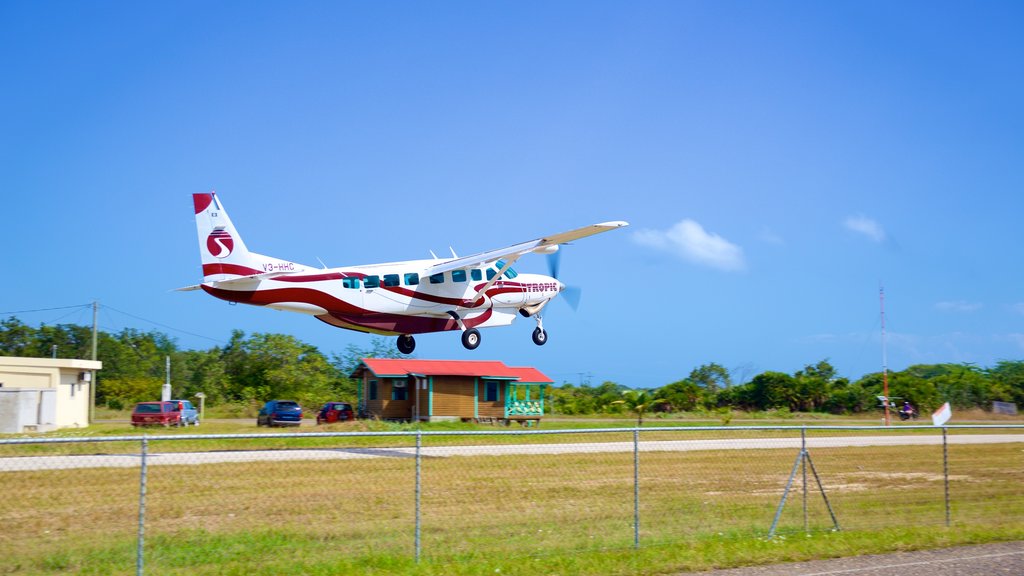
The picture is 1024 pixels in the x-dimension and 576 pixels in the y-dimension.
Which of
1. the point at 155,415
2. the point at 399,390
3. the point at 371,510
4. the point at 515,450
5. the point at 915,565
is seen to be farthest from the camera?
the point at 399,390

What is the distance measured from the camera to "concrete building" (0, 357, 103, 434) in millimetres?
41312

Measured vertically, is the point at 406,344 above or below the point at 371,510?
above

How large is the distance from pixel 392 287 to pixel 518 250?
4.83 metres

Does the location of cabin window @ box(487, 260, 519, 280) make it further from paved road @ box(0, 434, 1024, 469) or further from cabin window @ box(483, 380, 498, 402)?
cabin window @ box(483, 380, 498, 402)

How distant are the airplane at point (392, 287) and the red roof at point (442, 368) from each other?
20.0m

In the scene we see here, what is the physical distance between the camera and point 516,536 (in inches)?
530

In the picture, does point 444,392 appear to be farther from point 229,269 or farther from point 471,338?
point 229,269

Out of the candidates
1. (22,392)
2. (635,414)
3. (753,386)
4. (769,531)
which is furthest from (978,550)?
(753,386)

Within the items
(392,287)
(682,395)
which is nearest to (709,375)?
(682,395)

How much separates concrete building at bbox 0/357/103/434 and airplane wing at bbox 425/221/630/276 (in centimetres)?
2424

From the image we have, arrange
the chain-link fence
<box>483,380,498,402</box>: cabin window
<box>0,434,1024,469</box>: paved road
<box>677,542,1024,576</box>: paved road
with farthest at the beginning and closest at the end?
<box>483,380,498,402</box>: cabin window
<box>0,434,1024,469</box>: paved road
<box>677,542,1024,576</box>: paved road
the chain-link fence

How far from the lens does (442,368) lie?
2089 inches

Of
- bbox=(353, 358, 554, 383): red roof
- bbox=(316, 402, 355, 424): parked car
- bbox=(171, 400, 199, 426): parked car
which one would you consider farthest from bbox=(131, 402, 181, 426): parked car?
bbox=(353, 358, 554, 383): red roof

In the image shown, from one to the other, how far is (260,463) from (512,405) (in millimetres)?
43476
